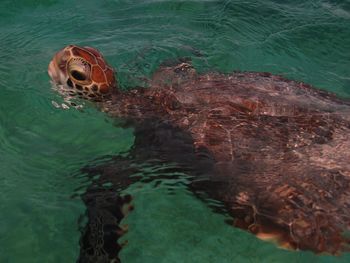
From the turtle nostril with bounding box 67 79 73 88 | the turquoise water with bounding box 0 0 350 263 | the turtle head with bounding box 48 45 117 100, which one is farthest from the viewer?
the turtle nostril with bounding box 67 79 73 88

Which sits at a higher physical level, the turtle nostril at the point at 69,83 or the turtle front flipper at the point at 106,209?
the turtle nostril at the point at 69,83

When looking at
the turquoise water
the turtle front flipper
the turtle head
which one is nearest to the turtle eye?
the turtle head

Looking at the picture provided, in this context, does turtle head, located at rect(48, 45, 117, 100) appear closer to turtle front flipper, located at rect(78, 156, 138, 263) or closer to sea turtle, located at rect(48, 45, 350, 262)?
sea turtle, located at rect(48, 45, 350, 262)

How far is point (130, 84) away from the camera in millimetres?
5164

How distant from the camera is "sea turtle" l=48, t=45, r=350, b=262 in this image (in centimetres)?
316

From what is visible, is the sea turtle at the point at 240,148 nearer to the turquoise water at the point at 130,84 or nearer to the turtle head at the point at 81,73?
the turtle head at the point at 81,73

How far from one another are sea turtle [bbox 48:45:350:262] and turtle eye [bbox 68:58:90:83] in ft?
0.03

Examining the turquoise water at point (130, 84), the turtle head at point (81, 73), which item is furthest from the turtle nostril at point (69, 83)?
the turquoise water at point (130, 84)

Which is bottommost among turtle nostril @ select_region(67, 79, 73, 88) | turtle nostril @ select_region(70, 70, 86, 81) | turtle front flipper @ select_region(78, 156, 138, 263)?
turtle front flipper @ select_region(78, 156, 138, 263)

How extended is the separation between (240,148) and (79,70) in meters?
1.88

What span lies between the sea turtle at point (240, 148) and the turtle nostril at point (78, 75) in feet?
0.03

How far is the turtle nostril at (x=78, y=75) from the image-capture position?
4.28m

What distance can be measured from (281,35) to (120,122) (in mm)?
3780

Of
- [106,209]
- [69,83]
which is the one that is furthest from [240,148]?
[69,83]
